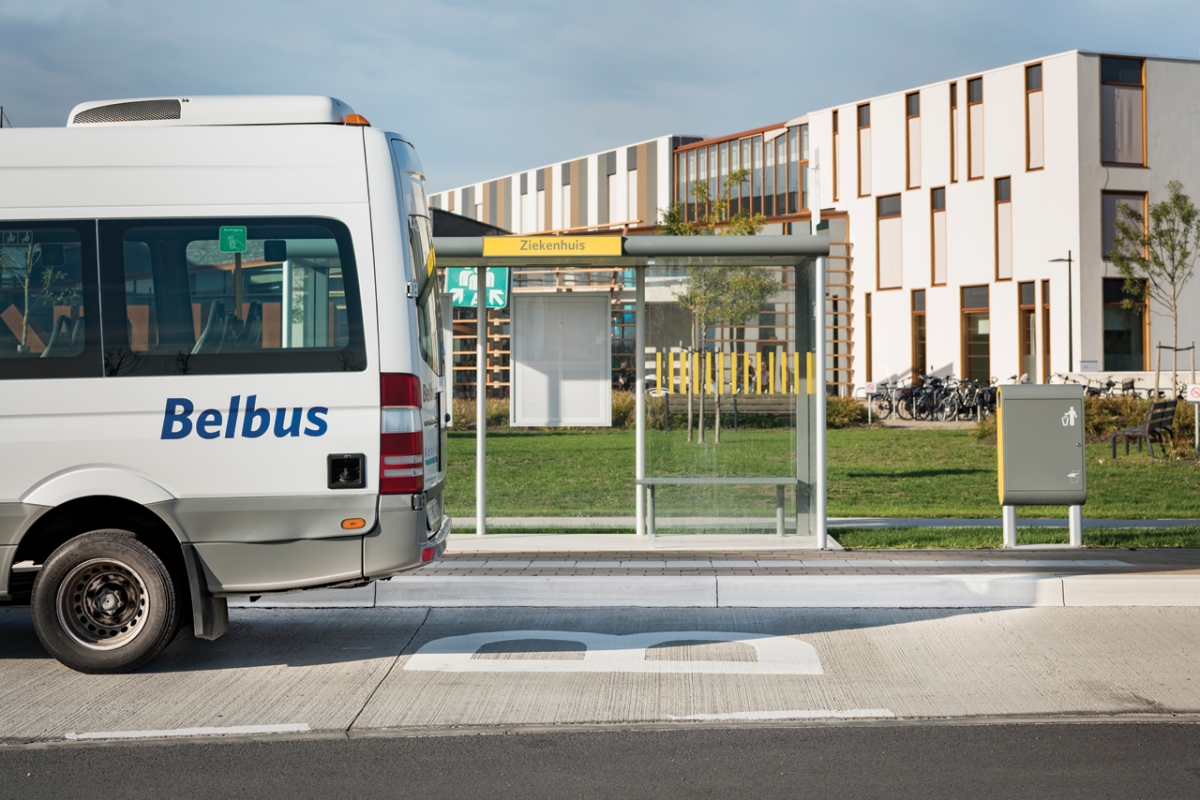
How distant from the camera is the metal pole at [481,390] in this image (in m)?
10.8

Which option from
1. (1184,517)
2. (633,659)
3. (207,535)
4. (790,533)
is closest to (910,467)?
(1184,517)

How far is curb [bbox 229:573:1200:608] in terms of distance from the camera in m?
8.25

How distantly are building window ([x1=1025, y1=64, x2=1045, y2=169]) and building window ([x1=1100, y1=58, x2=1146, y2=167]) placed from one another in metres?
1.74

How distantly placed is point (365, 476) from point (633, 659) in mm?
1799

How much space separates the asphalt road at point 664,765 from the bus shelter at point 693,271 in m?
4.82

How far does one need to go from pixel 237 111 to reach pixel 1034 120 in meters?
35.5

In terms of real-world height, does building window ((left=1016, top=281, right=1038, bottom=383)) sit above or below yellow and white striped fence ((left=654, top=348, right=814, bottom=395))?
above

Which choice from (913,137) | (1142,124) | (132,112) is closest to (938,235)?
(913,137)

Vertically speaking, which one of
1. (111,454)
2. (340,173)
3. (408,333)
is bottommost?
(111,454)

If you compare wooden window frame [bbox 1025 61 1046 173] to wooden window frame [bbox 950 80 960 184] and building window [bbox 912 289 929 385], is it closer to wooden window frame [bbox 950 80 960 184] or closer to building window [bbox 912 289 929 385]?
wooden window frame [bbox 950 80 960 184]

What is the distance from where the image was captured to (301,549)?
628 cm

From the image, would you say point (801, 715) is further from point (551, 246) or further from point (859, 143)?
point (859, 143)

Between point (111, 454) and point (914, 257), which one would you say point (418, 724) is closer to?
point (111, 454)

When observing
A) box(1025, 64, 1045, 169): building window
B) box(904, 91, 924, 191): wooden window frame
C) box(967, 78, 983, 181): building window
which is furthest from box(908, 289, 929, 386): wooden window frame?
box(1025, 64, 1045, 169): building window
